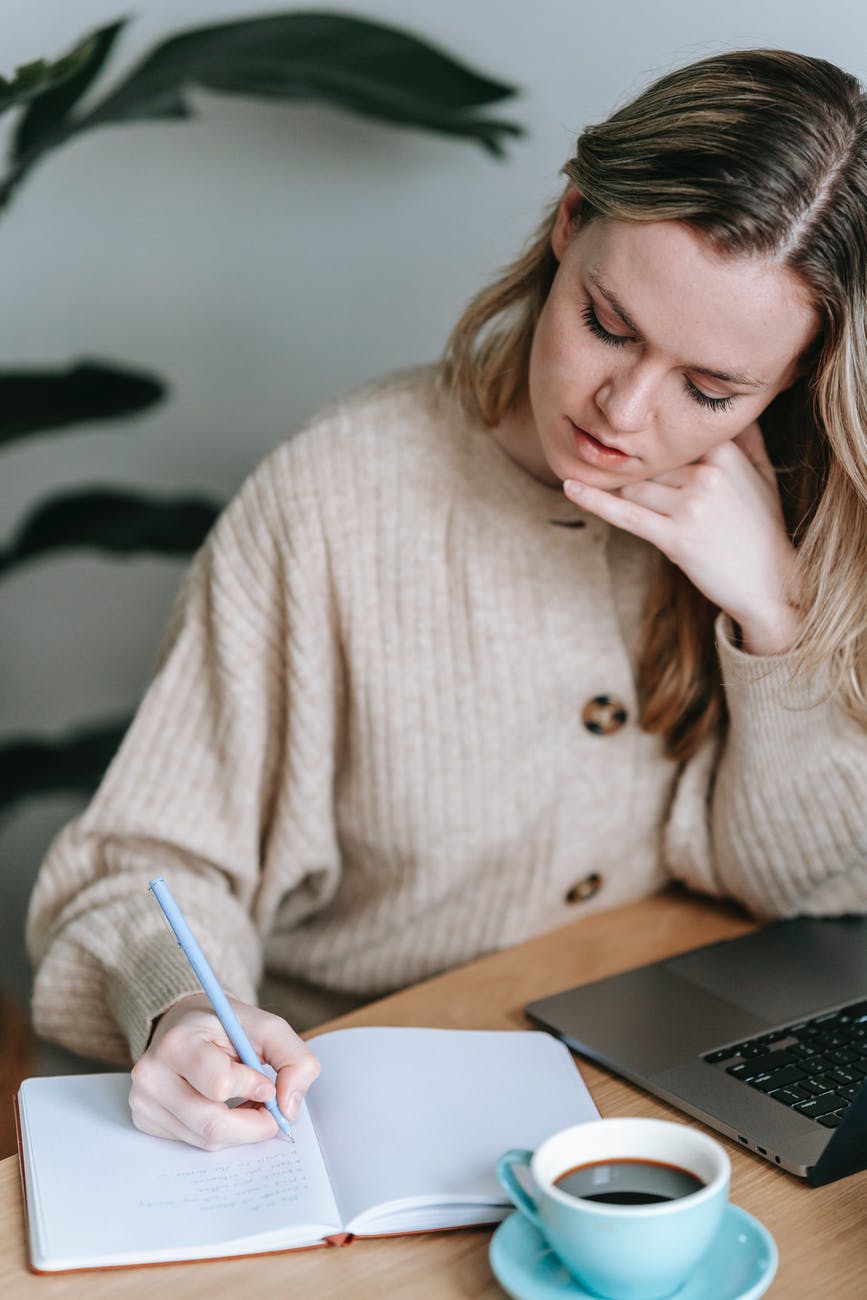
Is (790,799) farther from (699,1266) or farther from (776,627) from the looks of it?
(699,1266)

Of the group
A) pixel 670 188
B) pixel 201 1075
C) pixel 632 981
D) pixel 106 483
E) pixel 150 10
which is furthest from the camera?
pixel 106 483

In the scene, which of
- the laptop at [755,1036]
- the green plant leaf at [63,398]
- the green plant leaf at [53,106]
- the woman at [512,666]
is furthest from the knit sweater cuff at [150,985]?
the green plant leaf at [53,106]

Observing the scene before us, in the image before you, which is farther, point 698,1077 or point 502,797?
point 502,797

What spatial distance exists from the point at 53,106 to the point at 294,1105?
3.61 ft

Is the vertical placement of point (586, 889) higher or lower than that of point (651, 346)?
lower

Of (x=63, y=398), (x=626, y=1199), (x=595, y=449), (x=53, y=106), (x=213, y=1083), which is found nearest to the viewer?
(x=626, y=1199)

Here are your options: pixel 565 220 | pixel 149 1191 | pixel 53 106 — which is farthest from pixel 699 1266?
pixel 53 106

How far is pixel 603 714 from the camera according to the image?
1.26m

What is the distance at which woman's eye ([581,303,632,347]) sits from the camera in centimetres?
102

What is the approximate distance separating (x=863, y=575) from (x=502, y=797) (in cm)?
37

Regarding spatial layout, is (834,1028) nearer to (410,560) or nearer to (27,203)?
(410,560)

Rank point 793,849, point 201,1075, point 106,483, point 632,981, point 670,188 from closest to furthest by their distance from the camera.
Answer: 1. point 201,1075
2. point 670,188
3. point 632,981
4. point 793,849
5. point 106,483

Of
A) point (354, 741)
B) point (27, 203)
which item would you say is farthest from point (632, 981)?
point (27, 203)

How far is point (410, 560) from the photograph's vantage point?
123 centimetres
